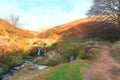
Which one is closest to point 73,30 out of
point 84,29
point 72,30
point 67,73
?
point 72,30

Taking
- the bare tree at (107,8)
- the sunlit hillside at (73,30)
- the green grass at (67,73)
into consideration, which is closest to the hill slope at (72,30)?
the sunlit hillside at (73,30)

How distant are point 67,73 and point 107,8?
23337 millimetres

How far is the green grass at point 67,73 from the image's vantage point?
1643 cm

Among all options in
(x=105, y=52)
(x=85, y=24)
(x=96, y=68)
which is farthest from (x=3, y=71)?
(x=85, y=24)

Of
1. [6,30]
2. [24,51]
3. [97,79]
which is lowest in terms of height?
[97,79]

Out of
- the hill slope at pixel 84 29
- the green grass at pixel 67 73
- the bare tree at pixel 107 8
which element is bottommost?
the green grass at pixel 67 73

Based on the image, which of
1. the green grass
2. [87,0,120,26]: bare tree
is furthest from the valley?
[87,0,120,26]: bare tree

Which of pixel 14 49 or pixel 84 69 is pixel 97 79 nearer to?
pixel 84 69

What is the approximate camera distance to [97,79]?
1703cm

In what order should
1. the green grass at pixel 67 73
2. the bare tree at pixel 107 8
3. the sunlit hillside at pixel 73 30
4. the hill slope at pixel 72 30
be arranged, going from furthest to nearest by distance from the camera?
1. the hill slope at pixel 72 30
2. the sunlit hillside at pixel 73 30
3. the bare tree at pixel 107 8
4. the green grass at pixel 67 73

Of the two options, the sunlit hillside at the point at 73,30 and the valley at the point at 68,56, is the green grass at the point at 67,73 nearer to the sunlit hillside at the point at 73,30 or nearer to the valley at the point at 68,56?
the valley at the point at 68,56

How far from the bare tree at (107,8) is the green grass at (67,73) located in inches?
860

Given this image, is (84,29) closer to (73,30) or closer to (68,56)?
(73,30)

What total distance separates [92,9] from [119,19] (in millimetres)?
3640
